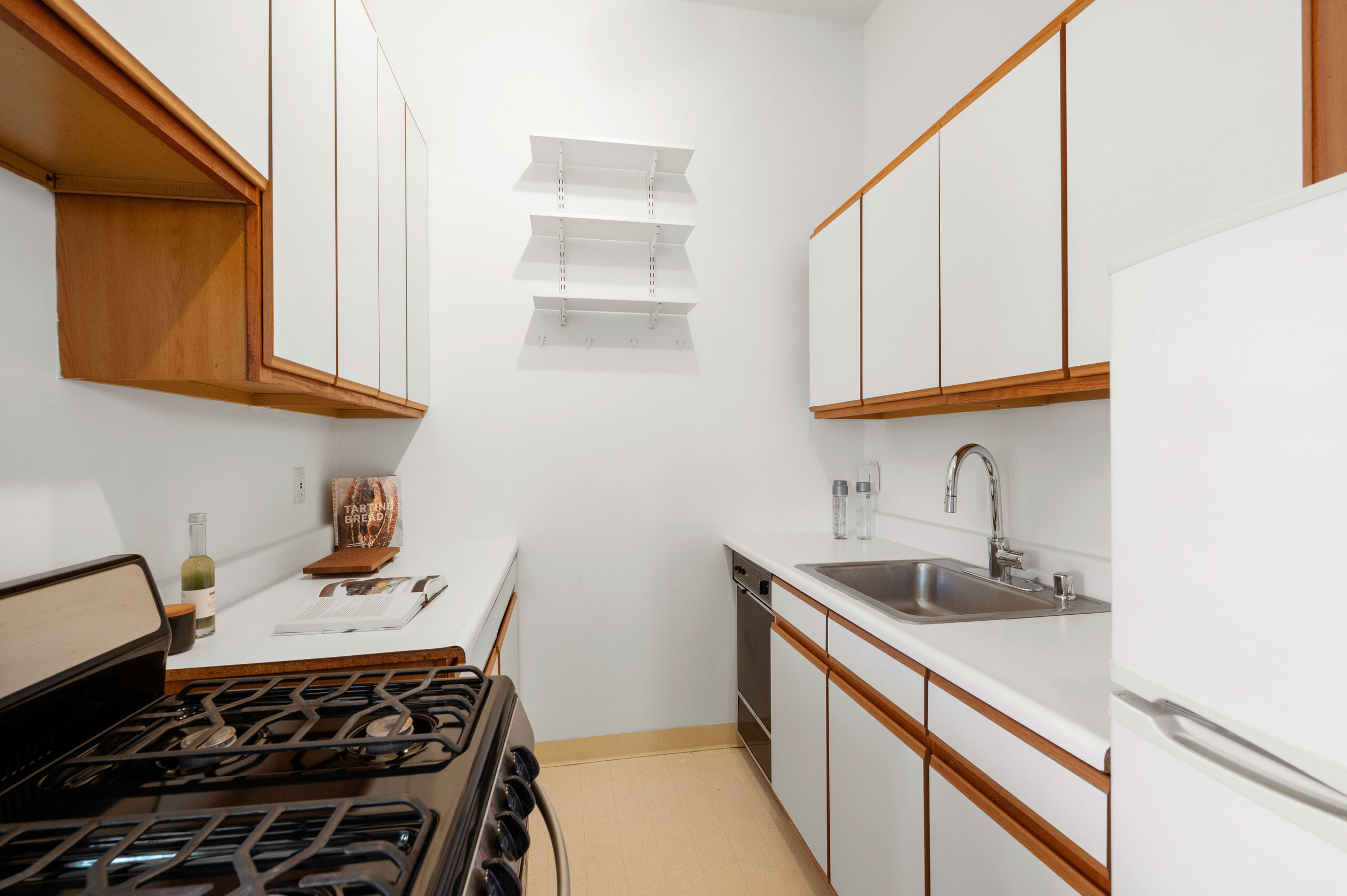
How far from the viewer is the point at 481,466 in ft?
7.93

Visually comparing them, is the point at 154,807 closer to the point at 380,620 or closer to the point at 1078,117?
the point at 380,620

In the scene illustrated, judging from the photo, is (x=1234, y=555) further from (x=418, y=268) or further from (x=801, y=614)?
(x=418, y=268)

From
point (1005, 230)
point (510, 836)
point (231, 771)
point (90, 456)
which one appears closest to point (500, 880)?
point (510, 836)

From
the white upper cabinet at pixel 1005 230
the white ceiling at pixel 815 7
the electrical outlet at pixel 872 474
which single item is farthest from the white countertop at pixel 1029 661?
the white ceiling at pixel 815 7

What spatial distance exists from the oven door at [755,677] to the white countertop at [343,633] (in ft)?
3.09

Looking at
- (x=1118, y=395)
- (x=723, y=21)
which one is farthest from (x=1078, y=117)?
(x=723, y=21)

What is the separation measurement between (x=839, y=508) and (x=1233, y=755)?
1.97 meters

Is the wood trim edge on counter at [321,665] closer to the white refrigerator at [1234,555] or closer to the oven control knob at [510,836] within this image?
the oven control knob at [510,836]

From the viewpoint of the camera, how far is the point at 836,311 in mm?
2264

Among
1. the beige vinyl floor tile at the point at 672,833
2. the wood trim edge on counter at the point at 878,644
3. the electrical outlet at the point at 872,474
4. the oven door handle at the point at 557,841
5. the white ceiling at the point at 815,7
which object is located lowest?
the beige vinyl floor tile at the point at 672,833

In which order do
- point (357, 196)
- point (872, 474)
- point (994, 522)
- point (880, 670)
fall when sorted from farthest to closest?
point (872, 474), point (994, 522), point (357, 196), point (880, 670)

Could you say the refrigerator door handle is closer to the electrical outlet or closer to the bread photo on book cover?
the electrical outlet

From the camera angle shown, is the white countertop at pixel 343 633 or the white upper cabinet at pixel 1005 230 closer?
the white countertop at pixel 343 633

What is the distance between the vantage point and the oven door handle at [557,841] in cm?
74
